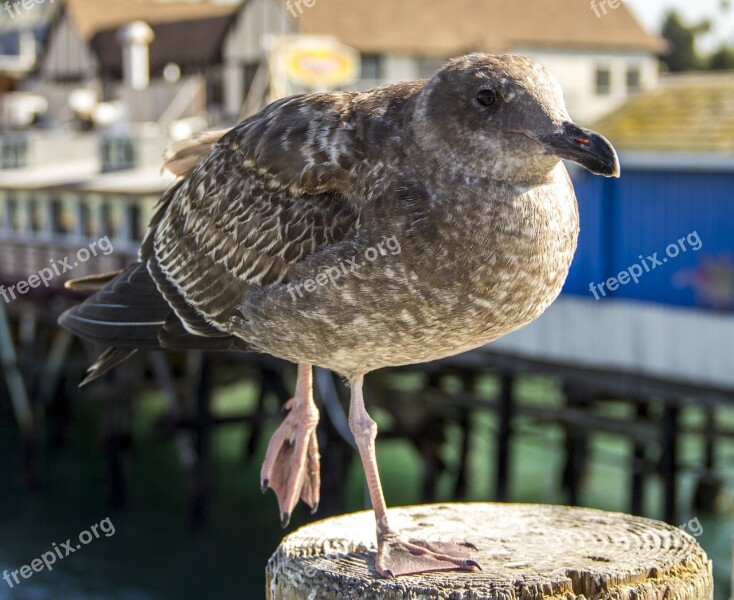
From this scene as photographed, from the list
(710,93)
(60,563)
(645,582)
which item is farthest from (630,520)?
(60,563)

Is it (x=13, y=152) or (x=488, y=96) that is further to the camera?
(x=13, y=152)

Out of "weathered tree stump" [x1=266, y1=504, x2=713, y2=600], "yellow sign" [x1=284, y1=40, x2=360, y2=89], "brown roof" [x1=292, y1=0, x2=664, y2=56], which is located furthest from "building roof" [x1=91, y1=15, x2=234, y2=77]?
"weathered tree stump" [x1=266, y1=504, x2=713, y2=600]

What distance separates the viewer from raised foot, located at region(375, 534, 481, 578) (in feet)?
15.5

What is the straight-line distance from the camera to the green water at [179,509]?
915 inches

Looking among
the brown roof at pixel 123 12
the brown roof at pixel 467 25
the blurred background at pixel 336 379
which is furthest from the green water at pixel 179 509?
the brown roof at pixel 123 12

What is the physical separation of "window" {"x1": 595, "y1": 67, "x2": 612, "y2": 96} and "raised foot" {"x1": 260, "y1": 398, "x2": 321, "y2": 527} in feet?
146

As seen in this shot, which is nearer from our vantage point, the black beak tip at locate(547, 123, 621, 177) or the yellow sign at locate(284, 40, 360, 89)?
the black beak tip at locate(547, 123, 621, 177)

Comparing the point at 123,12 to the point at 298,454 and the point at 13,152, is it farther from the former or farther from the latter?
the point at 298,454

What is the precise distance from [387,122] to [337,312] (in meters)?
0.80

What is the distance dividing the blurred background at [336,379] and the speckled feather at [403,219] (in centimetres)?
1423

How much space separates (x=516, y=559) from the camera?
487 cm

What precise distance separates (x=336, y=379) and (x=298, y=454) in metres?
19.2

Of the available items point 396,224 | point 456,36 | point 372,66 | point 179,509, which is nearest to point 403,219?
point 396,224

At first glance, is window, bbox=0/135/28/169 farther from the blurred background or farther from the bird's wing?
the bird's wing
